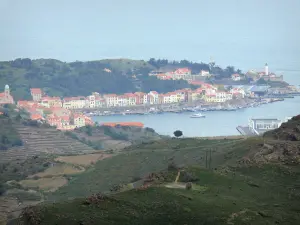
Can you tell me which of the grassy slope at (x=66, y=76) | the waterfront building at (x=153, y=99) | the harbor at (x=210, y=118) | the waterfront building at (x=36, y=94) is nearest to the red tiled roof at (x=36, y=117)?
the harbor at (x=210, y=118)

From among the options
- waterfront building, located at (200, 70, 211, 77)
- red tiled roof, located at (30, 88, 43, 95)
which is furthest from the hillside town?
waterfront building, located at (200, 70, 211, 77)

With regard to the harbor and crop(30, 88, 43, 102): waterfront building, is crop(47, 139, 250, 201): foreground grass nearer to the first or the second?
the harbor

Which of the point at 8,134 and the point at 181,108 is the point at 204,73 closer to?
the point at 181,108

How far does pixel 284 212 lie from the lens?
32.1ft

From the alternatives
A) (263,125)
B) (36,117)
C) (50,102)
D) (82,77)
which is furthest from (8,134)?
(82,77)

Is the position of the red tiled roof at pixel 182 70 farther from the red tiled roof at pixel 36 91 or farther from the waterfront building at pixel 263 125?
the waterfront building at pixel 263 125

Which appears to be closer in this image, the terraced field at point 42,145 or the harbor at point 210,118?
the terraced field at point 42,145

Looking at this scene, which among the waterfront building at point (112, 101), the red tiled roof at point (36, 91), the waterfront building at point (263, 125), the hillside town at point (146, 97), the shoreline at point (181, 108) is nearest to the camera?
the waterfront building at point (263, 125)

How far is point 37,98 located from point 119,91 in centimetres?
1083

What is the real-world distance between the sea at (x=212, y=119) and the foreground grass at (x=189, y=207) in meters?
27.5

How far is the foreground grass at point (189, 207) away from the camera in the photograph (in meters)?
8.77

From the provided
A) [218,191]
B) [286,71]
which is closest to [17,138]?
[218,191]

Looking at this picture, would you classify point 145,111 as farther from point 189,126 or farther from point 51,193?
point 51,193

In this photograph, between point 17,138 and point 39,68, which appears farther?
point 39,68
